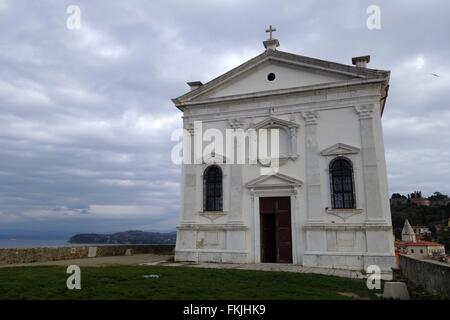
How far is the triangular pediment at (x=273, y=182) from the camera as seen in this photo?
53.2 ft

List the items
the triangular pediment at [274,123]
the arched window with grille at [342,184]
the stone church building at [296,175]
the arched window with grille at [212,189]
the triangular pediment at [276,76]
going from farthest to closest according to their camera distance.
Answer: the arched window with grille at [212,189] → the triangular pediment at [274,123] → the triangular pediment at [276,76] → the arched window with grille at [342,184] → the stone church building at [296,175]

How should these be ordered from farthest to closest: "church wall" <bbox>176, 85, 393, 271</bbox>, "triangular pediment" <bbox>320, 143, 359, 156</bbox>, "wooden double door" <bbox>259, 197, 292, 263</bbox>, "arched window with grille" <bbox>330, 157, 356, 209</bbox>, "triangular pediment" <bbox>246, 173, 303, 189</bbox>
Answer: "triangular pediment" <bbox>246, 173, 303, 189</bbox> → "wooden double door" <bbox>259, 197, 292, 263</bbox> → "triangular pediment" <bbox>320, 143, 359, 156</bbox> → "arched window with grille" <bbox>330, 157, 356, 209</bbox> → "church wall" <bbox>176, 85, 393, 271</bbox>

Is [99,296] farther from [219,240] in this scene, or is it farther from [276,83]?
[276,83]

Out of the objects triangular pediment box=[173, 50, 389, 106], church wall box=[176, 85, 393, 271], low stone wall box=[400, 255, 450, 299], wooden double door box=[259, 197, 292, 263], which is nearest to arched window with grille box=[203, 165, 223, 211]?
church wall box=[176, 85, 393, 271]

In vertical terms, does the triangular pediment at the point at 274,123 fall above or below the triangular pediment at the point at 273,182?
above

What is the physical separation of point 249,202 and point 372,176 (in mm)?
5330

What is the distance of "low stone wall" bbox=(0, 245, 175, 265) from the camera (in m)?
15.7

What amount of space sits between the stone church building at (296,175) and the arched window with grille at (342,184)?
0.13 feet

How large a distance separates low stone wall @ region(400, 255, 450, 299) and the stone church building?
2447 mm

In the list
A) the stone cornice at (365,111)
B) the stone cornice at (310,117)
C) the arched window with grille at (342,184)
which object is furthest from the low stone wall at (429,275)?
the stone cornice at (310,117)

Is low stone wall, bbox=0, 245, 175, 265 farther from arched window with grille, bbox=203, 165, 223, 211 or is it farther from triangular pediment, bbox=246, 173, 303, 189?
triangular pediment, bbox=246, 173, 303, 189

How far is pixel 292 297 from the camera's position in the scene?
845cm

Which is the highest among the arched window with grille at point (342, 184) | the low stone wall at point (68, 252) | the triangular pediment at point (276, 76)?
the triangular pediment at point (276, 76)

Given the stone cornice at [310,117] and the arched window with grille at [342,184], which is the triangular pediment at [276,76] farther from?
the arched window with grille at [342,184]
